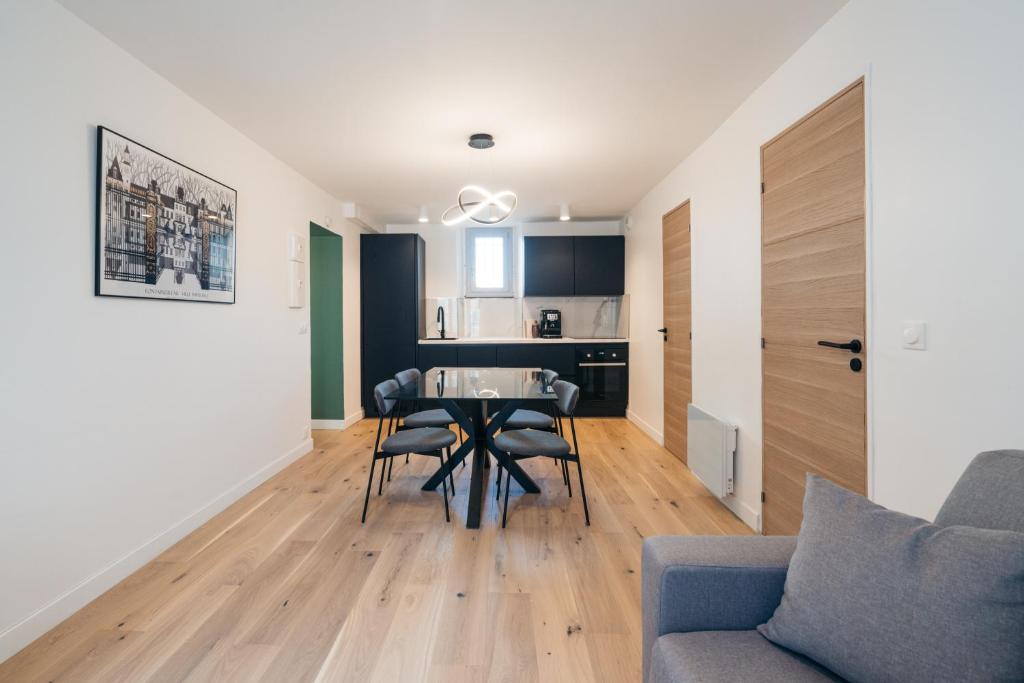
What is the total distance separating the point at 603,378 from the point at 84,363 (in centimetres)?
481

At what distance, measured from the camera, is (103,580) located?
2100 mm

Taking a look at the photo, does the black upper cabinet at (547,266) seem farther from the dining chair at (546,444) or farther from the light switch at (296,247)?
the dining chair at (546,444)

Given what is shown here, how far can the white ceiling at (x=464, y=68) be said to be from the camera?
2.02 meters

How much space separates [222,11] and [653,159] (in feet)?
10.1

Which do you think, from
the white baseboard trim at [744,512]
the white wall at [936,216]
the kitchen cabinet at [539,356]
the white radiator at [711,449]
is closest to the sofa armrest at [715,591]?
the white wall at [936,216]

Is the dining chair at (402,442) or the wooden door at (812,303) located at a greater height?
the wooden door at (812,303)

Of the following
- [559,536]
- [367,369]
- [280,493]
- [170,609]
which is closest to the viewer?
[170,609]

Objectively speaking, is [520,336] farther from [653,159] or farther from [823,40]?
[823,40]

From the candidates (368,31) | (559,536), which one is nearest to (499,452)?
(559,536)

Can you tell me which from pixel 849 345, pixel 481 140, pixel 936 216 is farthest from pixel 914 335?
pixel 481 140

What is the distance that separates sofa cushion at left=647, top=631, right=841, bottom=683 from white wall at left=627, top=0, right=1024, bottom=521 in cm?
99

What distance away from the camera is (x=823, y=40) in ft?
6.97

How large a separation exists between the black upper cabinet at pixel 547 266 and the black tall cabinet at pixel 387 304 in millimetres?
1433

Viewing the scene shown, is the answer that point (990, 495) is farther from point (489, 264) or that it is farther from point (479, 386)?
point (489, 264)
